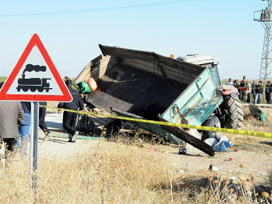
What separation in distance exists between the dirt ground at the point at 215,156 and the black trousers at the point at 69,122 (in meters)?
0.29

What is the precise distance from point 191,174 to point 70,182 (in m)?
2.38

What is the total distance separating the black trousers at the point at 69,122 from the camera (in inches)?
395

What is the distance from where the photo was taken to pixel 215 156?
27.8ft

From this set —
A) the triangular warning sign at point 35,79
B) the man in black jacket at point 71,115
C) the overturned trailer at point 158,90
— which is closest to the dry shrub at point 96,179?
the triangular warning sign at point 35,79

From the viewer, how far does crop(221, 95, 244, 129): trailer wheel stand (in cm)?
1056

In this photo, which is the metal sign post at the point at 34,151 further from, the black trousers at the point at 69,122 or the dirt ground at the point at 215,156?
the black trousers at the point at 69,122

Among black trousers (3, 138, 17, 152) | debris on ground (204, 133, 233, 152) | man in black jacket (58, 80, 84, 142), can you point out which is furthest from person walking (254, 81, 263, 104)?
black trousers (3, 138, 17, 152)

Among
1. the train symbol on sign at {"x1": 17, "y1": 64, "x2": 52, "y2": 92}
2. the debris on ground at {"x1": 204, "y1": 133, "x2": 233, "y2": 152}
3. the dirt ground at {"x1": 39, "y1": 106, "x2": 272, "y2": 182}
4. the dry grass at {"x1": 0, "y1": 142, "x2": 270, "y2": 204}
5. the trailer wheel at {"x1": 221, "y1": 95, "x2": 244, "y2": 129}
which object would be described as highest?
the trailer wheel at {"x1": 221, "y1": 95, "x2": 244, "y2": 129}

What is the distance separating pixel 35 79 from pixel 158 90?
7.13 metres

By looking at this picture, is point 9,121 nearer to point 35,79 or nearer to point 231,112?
point 35,79

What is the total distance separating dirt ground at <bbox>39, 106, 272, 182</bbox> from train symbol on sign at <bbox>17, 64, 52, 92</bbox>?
150 cm

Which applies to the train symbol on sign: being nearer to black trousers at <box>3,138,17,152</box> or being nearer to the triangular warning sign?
the triangular warning sign

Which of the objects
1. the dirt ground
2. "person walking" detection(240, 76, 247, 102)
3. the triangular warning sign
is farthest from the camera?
"person walking" detection(240, 76, 247, 102)

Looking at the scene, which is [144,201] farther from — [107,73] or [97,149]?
[107,73]
